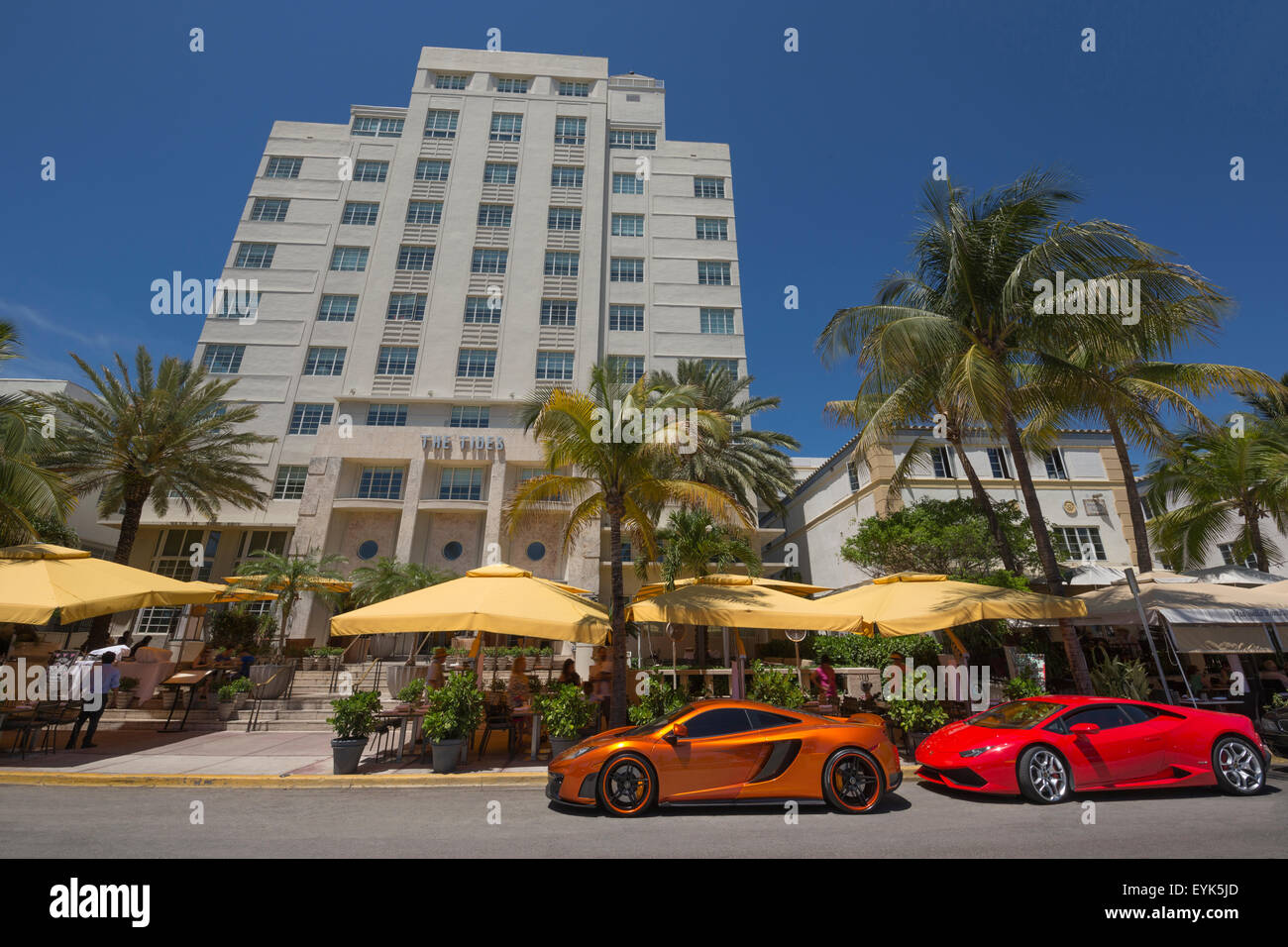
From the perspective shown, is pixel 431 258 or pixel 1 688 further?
pixel 431 258

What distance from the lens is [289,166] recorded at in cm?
4091

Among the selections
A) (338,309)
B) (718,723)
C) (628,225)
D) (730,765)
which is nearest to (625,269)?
(628,225)

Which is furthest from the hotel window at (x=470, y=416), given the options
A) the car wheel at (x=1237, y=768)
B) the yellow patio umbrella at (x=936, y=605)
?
the car wheel at (x=1237, y=768)

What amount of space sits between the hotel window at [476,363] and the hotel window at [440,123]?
18839 millimetres

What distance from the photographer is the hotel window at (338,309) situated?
119ft

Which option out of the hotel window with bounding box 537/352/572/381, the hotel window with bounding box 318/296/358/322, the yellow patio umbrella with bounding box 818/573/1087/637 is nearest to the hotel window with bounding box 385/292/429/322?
the hotel window with bounding box 318/296/358/322

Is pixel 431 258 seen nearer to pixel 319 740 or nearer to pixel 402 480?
pixel 402 480

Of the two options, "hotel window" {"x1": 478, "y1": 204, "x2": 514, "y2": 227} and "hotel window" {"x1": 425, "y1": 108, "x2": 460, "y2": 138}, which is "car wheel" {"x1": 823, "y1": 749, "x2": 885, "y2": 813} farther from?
"hotel window" {"x1": 425, "y1": 108, "x2": 460, "y2": 138}

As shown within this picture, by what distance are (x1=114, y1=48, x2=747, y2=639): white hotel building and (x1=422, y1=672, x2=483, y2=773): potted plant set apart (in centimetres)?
1821

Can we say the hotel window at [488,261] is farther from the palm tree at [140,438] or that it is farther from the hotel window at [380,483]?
the palm tree at [140,438]

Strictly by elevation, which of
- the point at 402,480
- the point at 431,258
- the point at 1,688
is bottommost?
the point at 1,688
